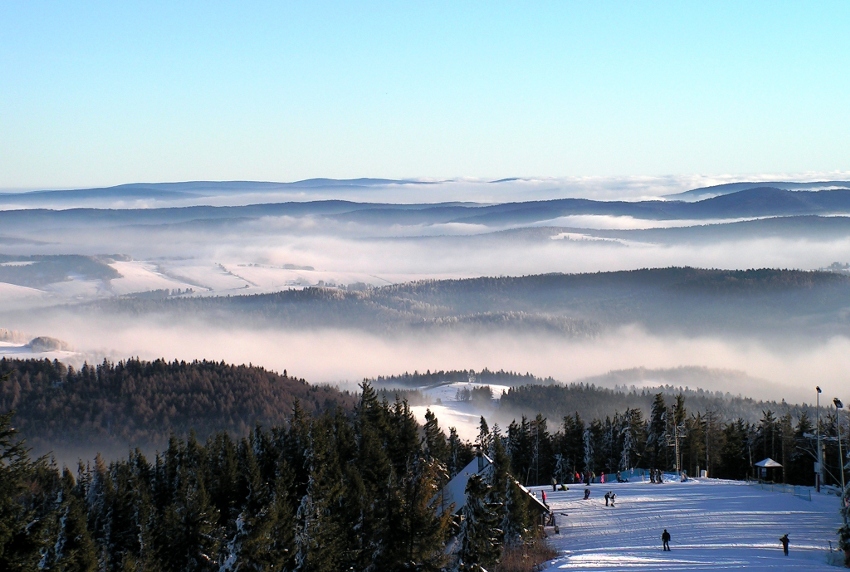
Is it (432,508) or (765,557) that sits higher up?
(432,508)

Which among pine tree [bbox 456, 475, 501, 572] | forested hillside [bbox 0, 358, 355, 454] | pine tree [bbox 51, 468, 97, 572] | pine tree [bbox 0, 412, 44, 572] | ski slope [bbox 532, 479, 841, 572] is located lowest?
forested hillside [bbox 0, 358, 355, 454]

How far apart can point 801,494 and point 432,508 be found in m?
30.2

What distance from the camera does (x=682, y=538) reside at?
159ft

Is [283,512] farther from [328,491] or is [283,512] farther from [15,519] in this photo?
[15,519]

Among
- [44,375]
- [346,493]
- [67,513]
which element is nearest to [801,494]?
[346,493]

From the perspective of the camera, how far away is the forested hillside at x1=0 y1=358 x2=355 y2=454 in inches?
6422

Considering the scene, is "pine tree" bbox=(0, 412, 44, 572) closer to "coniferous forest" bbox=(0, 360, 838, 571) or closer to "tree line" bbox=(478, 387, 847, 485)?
"coniferous forest" bbox=(0, 360, 838, 571)

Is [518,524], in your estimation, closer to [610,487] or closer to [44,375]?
[610,487]

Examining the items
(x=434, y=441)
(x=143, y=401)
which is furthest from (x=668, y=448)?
(x=143, y=401)

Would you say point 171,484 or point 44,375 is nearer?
point 171,484

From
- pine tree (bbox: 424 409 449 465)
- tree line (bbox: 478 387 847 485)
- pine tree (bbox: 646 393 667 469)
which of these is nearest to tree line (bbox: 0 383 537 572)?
pine tree (bbox: 424 409 449 465)

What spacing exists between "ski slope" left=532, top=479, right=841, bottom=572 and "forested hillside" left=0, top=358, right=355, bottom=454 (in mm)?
102417

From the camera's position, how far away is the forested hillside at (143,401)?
163125 millimetres

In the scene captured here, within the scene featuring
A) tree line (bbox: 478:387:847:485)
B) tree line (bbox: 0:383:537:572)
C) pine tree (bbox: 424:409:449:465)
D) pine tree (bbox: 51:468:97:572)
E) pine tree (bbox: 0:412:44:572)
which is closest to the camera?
pine tree (bbox: 0:412:44:572)
